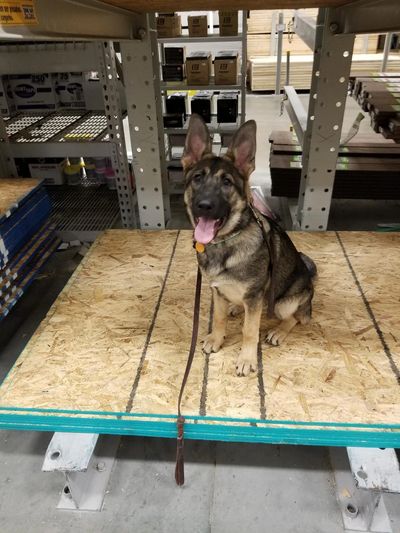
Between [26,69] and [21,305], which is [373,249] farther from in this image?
[26,69]

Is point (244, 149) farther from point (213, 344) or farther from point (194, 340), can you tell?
point (213, 344)

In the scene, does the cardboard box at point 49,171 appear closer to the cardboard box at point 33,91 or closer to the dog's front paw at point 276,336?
the cardboard box at point 33,91

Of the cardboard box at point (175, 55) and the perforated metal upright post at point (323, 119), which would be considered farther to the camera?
the cardboard box at point (175, 55)

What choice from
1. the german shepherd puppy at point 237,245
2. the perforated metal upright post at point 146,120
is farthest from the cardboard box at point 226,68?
the german shepherd puppy at point 237,245

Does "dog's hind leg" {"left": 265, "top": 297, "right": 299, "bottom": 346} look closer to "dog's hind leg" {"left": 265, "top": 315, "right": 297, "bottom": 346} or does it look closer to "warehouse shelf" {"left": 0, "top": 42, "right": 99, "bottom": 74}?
"dog's hind leg" {"left": 265, "top": 315, "right": 297, "bottom": 346}

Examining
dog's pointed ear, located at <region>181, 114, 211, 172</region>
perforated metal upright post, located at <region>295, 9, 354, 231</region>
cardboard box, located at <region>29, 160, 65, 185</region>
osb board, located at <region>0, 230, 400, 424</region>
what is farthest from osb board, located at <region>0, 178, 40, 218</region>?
perforated metal upright post, located at <region>295, 9, 354, 231</region>

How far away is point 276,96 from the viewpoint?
10.5 m

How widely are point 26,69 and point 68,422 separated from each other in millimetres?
3318

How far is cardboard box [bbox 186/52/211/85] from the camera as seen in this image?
17.8 feet

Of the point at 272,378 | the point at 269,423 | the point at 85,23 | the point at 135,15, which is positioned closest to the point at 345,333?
the point at 272,378

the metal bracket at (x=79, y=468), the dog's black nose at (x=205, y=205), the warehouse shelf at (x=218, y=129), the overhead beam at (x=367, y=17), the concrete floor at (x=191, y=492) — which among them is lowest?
the concrete floor at (x=191, y=492)

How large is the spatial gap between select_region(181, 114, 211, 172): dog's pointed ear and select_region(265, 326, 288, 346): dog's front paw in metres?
1.14

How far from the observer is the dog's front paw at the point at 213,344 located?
2.32 m

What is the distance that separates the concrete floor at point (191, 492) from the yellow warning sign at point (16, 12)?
2.29 metres
